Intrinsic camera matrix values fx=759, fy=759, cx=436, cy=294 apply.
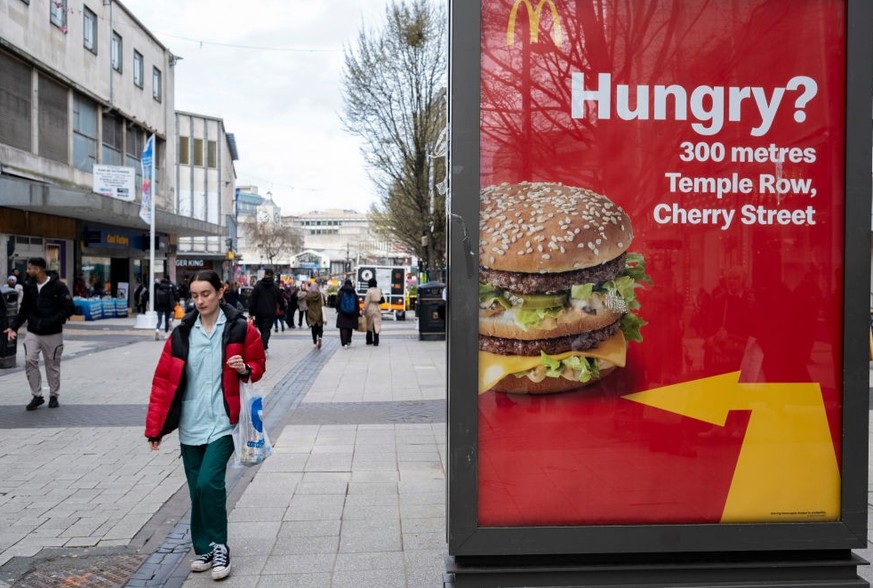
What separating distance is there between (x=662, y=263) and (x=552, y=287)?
0.46 metres

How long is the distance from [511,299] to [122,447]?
18.7ft

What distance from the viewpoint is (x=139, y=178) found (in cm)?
3394

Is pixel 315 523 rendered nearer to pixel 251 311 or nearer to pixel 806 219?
Answer: pixel 806 219

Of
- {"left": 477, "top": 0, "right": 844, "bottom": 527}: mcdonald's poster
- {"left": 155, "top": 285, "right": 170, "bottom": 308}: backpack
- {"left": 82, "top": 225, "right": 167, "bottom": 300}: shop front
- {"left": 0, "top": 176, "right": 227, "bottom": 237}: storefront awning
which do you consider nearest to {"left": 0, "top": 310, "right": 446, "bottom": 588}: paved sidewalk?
{"left": 477, "top": 0, "right": 844, "bottom": 527}: mcdonald's poster

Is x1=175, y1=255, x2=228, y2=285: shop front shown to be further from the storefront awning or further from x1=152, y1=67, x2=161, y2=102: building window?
the storefront awning

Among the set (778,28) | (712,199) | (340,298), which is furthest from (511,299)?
(340,298)

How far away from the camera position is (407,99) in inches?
1085

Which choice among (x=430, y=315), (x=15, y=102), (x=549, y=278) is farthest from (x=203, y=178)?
(x=549, y=278)

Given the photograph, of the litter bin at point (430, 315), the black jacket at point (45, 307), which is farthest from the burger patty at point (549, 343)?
the litter bin at point (430, 315)

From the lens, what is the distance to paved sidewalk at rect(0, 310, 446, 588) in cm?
438

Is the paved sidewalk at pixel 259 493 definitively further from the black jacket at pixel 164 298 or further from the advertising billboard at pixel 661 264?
the black jacket at pixel 164 298

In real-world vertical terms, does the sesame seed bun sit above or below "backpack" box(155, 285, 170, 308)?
above

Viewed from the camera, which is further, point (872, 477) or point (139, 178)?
point (139, 178)

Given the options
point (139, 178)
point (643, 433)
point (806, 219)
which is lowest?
point (643, 433)
